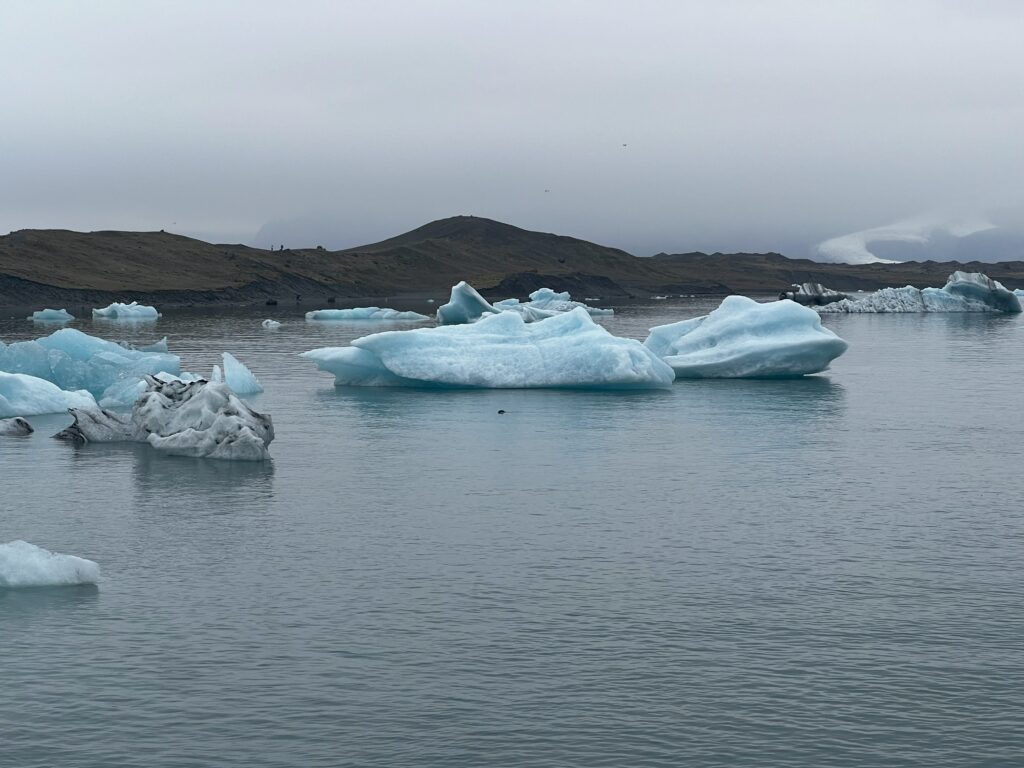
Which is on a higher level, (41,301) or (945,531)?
(41,301)

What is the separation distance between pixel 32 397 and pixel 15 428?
3231mm

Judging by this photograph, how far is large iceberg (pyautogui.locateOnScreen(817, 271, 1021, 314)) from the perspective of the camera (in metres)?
89.2

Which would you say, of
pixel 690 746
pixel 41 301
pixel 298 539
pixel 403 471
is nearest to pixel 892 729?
pixel 690 746

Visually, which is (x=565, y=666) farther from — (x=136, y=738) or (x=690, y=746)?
(x=136, y=738)

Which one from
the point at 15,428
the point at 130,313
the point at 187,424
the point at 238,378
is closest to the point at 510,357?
the point at 238,378

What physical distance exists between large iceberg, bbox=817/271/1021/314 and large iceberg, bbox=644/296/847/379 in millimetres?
53567

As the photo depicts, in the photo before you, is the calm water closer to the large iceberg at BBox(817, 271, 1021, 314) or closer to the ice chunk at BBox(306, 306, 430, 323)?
the ice chunk at BBox(306, 306, 430, 323)

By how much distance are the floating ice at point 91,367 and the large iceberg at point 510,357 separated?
400 cm

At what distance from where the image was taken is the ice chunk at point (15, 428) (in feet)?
85.0

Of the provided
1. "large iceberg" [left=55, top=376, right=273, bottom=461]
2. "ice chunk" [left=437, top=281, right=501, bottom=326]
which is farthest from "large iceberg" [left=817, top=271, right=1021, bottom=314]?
"large iceberg" [left=55, top=376, right=273, bottom=461]

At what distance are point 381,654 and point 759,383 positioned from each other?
26677mm

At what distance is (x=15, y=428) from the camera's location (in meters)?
26.0

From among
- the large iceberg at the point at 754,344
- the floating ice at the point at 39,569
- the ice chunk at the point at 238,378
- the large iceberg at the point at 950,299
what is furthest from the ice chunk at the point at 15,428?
the large iceberg at the point at 950,299

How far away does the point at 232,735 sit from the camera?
32.5 ft
